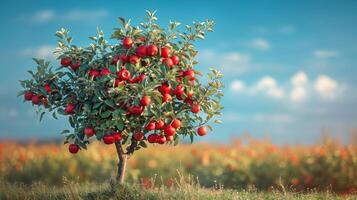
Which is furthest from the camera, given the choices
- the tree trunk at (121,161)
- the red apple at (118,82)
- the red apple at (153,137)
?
the tree trunk at (121,161)

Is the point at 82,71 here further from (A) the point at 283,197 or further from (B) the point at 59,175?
(B) the point at 59,175

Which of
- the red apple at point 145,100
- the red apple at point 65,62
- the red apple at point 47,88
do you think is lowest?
the red apple at point 145,100

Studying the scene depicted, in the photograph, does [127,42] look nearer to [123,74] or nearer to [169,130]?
[123,74]

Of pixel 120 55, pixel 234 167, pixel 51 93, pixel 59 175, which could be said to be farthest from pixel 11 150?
pixel 120 55

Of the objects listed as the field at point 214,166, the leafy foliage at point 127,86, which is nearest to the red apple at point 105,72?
the leafy foliage at point 127,86

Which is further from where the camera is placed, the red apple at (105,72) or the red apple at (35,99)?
the red apple at (35,99)

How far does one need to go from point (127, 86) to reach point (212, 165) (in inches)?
283

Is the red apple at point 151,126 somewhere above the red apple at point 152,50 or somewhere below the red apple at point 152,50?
below

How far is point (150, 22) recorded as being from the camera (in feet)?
24.5

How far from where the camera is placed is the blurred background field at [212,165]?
13.0m

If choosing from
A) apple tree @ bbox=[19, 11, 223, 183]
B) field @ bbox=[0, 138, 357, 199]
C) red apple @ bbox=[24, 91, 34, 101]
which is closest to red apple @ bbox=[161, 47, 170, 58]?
apple tree @ bbox=[19, 11, 223, 183]

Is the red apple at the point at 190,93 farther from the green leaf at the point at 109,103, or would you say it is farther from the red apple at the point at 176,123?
the green leaf at the point at 109,103

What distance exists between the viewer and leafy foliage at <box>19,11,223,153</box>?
7000 mm

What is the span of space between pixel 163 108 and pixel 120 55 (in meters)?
1.01
